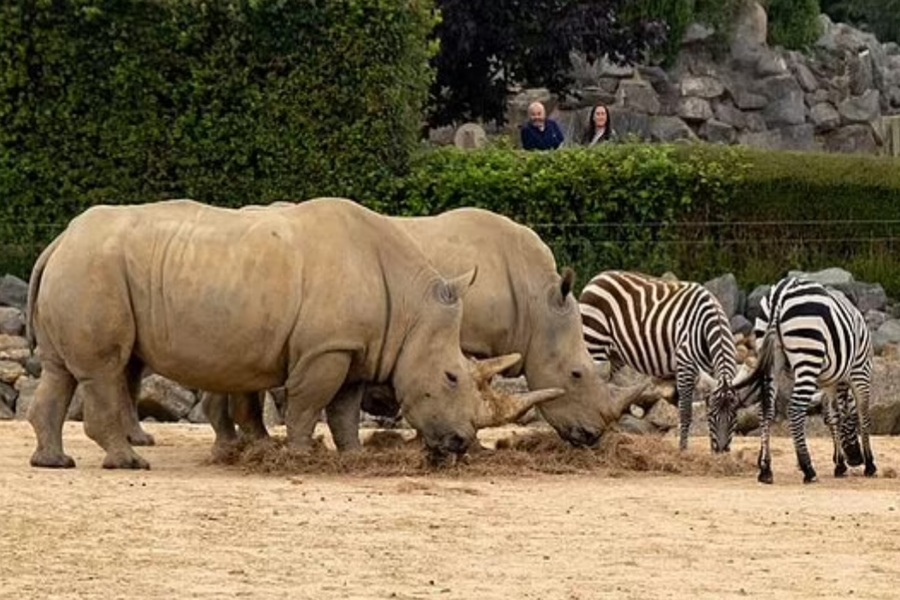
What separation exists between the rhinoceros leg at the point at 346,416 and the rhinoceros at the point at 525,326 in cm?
85

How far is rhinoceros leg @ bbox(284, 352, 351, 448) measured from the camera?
749 inches

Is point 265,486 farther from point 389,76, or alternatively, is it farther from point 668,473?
point 389,76

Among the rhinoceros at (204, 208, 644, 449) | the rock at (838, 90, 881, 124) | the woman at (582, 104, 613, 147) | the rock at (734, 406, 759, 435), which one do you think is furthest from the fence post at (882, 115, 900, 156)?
the rhinoceros at (204, 208, 644, 449)

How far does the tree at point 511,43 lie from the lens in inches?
1324

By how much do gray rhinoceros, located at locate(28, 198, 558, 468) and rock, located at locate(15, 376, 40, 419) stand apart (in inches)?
219

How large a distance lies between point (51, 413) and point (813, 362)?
533 cm

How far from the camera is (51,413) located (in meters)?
19.1

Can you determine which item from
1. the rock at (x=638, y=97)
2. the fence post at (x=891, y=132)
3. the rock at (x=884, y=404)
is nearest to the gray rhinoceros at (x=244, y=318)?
the rock at (x=884, y=404)

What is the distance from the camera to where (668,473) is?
783 inches

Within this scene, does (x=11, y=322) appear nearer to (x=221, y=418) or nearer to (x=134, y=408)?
(x=134, y=408)

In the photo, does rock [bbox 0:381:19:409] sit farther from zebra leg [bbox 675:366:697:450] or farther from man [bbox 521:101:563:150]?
man [bbox 521:101:563:150]

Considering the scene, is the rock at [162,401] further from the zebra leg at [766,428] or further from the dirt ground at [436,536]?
the zebra leg at [766,428]

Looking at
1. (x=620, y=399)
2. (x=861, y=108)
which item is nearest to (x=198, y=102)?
(x=620, y=399)

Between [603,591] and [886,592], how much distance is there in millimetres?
1431
